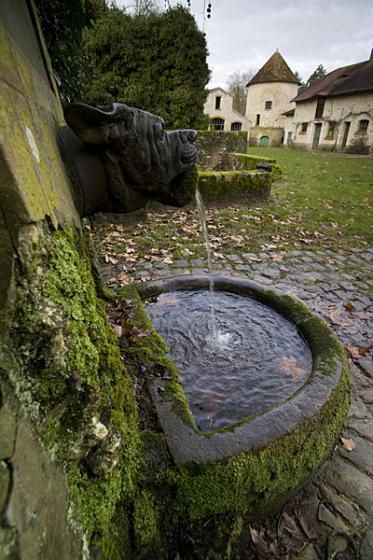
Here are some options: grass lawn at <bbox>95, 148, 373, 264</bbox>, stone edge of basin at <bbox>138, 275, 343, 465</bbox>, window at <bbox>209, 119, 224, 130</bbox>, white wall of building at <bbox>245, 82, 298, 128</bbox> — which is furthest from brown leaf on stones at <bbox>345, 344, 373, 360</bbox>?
white wall of building at <bbox>245, 82, 298, 128</bbox>

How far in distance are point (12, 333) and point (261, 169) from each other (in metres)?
10.0

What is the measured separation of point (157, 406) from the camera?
1.60 metres

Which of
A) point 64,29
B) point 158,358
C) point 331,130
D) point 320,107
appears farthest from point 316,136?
point 158,358

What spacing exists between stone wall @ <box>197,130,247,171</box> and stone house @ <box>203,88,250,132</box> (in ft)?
84.7

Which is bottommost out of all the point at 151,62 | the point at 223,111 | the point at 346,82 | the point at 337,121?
the point at 337,121

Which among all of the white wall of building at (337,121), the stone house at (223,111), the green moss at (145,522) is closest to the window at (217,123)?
the stone house at (223,111)

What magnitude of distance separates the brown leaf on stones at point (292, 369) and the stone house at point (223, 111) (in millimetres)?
36914

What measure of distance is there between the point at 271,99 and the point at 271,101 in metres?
0.21

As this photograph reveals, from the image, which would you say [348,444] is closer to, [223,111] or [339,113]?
[339,113]

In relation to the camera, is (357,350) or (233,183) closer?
(357,350)

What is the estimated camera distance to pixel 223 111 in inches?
1399

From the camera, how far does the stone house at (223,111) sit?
35000 mm

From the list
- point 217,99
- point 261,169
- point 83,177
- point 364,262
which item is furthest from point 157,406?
point 217,99

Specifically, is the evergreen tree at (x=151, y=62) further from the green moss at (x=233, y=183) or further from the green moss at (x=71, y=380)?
the green moss at (x=71, y=380)
